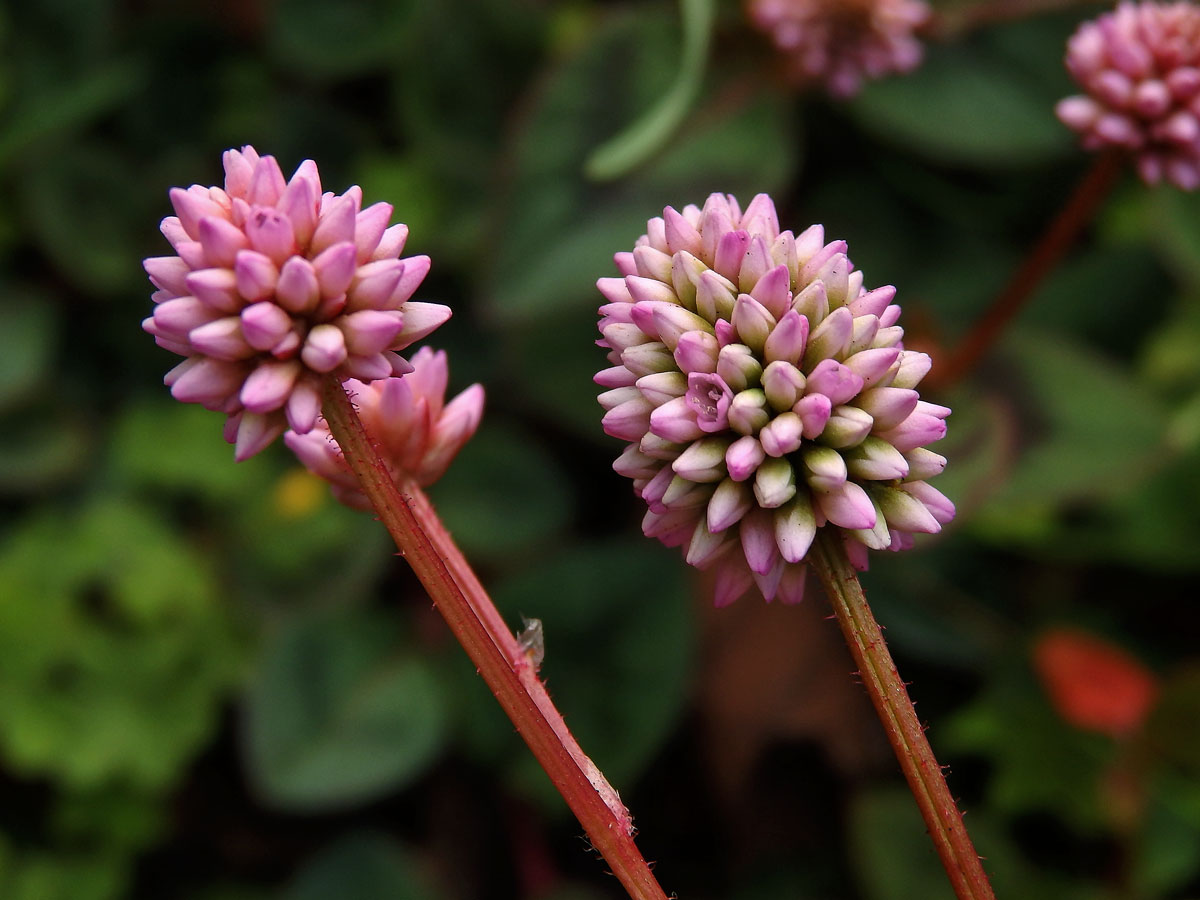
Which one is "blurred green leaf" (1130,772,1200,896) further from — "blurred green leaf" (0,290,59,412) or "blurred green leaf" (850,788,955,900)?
"blurred green leaf" (0,290,59,412)

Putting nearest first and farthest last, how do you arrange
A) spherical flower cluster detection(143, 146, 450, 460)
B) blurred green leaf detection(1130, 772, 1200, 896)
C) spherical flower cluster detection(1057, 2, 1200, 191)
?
spherical flower cluster detection(143, 146, 450, 460)
spherical flower cluster detection(1057, 2, 1200, 191)
blurred green leaf detection(1130, 772, 1200, 896)

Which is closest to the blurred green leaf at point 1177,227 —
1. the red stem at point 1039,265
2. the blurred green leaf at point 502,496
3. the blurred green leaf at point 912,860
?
the red stem at point 1039,265

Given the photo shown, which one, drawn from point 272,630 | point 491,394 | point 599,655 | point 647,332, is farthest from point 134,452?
point 647,332

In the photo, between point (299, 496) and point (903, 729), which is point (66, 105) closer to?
point (299, 496)

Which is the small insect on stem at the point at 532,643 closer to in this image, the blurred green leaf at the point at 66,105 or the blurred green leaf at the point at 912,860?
the blurred green leaf at the point at 912,860

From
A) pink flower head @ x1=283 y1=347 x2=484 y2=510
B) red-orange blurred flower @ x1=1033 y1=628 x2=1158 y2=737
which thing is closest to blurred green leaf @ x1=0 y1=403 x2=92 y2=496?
pink flower head @ x1=283 y1=347 x2=484 y2=510

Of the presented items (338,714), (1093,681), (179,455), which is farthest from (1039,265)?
(179,455)
